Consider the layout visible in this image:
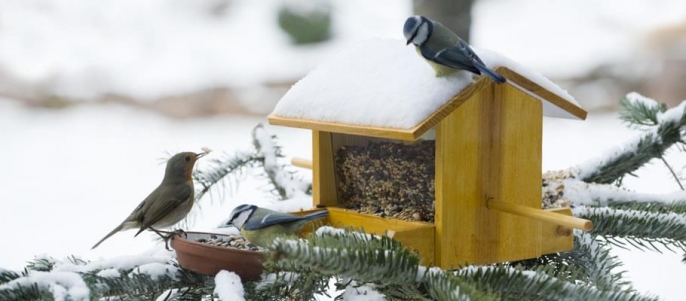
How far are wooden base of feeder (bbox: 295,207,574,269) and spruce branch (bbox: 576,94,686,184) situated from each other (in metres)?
0.41

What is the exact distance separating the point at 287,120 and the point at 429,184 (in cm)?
32

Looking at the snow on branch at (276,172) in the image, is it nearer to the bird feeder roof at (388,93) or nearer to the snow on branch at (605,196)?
the bird feeder roof at (388,93)

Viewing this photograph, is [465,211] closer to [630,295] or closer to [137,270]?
[630,295]

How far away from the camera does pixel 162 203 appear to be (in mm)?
1825

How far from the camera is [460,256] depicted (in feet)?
5.32

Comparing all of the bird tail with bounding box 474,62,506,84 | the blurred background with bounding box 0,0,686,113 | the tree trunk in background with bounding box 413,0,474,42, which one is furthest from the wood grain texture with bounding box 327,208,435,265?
the blurred background with bounding box 0,0,686,113

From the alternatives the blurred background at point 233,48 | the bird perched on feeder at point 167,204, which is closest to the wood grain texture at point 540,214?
the bird perched on feeder at point 167,204

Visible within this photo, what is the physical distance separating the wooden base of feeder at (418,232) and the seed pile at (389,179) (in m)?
0.03

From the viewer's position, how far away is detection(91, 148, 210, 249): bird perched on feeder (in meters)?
1.82

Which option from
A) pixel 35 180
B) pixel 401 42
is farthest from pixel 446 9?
pixel 35 180

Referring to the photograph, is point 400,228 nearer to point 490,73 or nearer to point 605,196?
point 490,73

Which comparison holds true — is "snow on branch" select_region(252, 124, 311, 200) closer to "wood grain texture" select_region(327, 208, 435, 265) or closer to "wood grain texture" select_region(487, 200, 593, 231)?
"wood grain texture" select_region(327, 208, 435, 265)

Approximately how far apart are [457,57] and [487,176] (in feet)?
0.78

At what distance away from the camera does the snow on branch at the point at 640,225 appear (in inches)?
65.9
